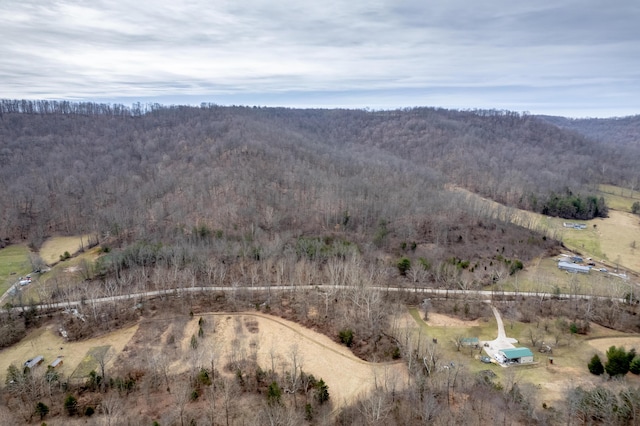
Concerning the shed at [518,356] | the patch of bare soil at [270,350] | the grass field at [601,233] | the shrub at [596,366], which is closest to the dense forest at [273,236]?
the patch of bare soil at [270,350]

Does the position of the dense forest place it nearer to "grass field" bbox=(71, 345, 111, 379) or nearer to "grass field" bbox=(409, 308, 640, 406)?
"grass field" bbox=(71, 345, 111, 379)

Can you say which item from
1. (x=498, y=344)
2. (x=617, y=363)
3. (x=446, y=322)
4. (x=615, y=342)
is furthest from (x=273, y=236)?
(x=617, y=363)

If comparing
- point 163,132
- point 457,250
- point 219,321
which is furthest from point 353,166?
point 219,321

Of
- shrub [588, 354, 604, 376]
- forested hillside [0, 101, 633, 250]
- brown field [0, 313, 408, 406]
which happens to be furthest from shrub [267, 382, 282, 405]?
forested hillside [0, 101, 633, 250]

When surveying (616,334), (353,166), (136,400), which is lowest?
(136,400)

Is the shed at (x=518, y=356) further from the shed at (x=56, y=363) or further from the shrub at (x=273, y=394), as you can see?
the shed at (x=56, y=363)

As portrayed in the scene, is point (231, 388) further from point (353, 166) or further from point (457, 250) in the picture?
point (353, 166)

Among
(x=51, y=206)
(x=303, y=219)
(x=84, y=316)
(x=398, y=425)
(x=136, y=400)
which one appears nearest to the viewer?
(x=398, y=425)
